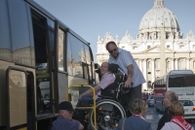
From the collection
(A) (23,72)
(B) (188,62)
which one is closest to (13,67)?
(A) (23,72)

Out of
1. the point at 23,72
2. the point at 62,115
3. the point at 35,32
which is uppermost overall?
the point at 35,32

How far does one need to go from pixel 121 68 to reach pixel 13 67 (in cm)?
217

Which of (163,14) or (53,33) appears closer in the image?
(53,33)

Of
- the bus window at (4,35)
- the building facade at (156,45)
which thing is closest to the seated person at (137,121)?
the bus window at (4,35)

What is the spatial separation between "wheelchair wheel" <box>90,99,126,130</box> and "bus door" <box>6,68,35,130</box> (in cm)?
103

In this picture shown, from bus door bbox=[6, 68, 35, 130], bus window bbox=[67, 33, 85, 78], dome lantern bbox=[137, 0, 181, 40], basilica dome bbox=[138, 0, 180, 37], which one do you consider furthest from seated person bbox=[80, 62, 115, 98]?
basilica dome bbox=[138, 0, 180, 37]

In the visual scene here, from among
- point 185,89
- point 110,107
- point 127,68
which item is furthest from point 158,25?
point 110,107

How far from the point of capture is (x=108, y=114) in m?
9.66

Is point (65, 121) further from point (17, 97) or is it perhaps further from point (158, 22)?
point (158, 22)

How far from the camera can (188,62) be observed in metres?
158

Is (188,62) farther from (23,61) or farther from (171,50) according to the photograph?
(23,61)

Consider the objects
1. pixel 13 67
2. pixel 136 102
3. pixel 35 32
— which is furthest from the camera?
pixel 35 32

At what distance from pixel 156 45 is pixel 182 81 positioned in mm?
122210

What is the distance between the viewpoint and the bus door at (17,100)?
8.05m
